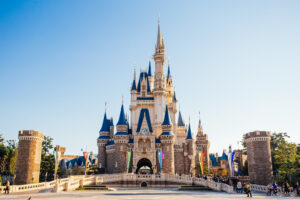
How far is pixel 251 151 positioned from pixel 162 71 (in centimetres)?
2896

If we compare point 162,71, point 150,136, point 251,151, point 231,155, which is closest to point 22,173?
point 150,136

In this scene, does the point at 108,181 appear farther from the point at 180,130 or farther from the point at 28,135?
the point at 180,130

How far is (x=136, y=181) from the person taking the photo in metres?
41.1

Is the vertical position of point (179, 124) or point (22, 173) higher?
point (179, 124)

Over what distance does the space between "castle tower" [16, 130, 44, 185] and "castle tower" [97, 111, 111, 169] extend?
19290mm

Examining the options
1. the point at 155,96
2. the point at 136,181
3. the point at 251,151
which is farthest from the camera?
the point at 155,96

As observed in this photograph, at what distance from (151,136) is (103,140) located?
1142 cm

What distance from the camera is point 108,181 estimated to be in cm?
4022

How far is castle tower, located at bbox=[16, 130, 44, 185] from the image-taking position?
34.4 m

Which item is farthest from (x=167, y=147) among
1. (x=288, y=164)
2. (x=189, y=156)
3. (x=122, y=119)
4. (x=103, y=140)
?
(x=288, y=164)

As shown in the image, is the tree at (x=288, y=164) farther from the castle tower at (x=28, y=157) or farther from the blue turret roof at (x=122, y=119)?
the castle tower at (x=28, y=157)

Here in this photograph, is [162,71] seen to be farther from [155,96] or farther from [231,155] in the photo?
[231,155]

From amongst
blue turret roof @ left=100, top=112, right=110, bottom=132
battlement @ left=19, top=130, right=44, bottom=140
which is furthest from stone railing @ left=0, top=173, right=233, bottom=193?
blue turret roof @ left=100, top=112, right=110, bottom=132

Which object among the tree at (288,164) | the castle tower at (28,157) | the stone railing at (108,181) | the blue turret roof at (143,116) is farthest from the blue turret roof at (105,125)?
the tree at (288,164)
